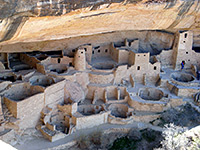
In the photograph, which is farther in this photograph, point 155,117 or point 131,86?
point 131,86

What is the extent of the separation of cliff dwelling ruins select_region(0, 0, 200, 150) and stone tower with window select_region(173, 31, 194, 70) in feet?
0.21

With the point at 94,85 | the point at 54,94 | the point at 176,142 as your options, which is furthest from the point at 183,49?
the point at 54,94

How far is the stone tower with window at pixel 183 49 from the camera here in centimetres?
1664

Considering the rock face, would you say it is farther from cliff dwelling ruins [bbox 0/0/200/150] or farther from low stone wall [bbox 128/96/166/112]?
low stone wall [bbox 128/96/166/112]

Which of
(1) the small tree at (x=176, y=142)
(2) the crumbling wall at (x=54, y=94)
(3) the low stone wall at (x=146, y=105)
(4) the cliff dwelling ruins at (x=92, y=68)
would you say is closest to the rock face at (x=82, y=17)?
(4) the cliff dwelling ruins at (x=92, y=68)

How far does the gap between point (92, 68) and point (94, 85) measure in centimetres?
112

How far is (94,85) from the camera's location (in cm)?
1549

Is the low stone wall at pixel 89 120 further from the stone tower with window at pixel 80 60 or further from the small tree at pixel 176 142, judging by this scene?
the small tree at pixel 176 142

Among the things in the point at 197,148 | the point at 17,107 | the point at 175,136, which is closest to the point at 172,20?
the point at 175,136

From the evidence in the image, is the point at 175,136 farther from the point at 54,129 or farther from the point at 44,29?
the point at 44,29

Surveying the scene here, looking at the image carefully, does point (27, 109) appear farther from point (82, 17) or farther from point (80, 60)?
point (82, 17)

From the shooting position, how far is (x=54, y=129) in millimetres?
13133

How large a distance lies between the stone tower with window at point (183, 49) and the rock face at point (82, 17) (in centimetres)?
82

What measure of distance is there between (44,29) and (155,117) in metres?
7.61
